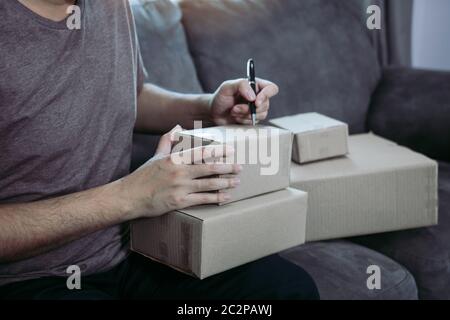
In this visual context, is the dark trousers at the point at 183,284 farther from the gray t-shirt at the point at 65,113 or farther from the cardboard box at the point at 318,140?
the cardboard box at the point at 318,140

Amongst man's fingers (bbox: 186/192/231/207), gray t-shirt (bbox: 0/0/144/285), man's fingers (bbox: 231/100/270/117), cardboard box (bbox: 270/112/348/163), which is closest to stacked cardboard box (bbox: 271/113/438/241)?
cardboard box (bbox: 270/112/348/163)

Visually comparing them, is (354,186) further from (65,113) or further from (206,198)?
(65,113)

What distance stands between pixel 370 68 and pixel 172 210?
4.09ft

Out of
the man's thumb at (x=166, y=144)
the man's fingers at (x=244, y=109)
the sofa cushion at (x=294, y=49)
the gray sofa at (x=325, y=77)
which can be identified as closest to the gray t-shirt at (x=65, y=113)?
the man's thumb at (x=166, y=144)

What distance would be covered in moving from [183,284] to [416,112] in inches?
45.1

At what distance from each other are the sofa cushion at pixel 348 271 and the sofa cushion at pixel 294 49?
52 cm

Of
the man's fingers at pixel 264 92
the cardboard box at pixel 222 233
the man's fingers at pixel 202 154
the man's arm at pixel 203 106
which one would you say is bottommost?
the cardboard box at pixel 222 233

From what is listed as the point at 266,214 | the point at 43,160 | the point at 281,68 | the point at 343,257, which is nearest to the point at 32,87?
the point at 43,160

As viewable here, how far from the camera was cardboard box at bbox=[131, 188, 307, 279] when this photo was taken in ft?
3.40

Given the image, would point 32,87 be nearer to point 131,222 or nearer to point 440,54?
point 131,222

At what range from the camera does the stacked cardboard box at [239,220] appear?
104 cm

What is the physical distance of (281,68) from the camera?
1863 mm

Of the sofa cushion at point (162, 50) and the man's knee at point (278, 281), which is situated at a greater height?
the sofa cushion at point (162, 50)

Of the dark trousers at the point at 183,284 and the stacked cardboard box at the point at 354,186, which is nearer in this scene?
the dark trousers at the point at 183,284
